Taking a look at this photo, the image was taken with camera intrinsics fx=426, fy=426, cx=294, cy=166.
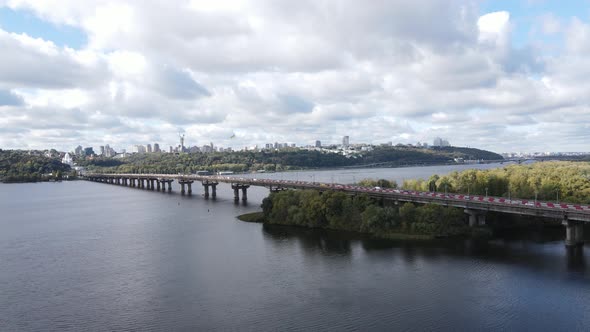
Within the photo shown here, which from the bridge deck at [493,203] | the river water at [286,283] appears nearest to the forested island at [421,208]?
the bridge deck at [493,203]

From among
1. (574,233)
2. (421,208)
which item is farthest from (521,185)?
(421,208)

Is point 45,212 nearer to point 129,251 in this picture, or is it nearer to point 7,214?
point 7,214

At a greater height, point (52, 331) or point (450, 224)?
point (450, 224)

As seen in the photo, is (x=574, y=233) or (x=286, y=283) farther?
(x=574, y=233)

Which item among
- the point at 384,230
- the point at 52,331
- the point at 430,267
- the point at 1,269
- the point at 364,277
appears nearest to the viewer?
the point at 52,331

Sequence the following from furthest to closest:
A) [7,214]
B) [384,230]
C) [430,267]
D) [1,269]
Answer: [7,214]
[384,230]
[1,269]
[430,267]

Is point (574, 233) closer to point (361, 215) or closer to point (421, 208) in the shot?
point (421, 208)

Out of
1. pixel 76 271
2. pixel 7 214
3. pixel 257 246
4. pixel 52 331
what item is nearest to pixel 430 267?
pixel 257 246
